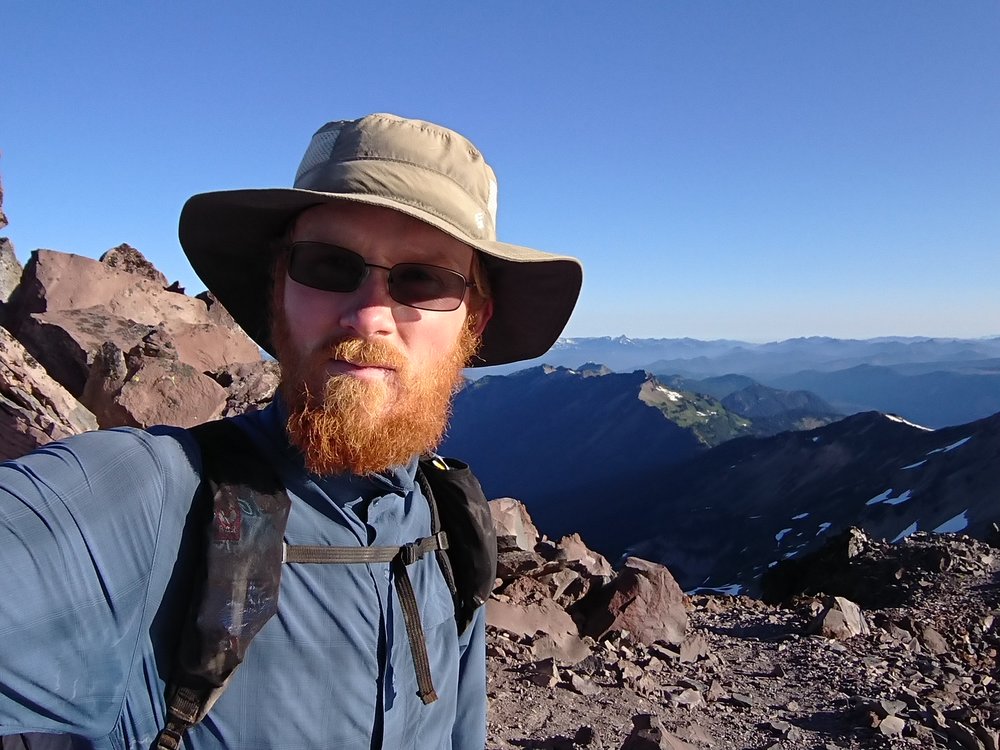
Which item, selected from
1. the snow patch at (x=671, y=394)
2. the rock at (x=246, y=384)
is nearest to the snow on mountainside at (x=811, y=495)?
the rock at (x=246, y=384)

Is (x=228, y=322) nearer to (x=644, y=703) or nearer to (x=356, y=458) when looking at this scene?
(x=644, y=703)

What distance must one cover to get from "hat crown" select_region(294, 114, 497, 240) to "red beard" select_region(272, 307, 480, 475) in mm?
504

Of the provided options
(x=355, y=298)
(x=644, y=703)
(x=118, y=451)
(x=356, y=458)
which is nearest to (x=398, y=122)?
(x=355, y=298)

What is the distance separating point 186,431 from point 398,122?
1269 millimetres

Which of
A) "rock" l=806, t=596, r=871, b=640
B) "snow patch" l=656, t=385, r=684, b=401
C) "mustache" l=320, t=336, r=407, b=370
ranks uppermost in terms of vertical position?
"mustache" l=320, t=336, r=407, b=370

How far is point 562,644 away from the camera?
966cm

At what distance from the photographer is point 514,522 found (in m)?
14.2

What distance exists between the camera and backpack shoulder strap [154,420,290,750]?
60.9 inches

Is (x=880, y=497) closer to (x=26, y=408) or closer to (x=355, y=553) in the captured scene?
(x=26, y=408)

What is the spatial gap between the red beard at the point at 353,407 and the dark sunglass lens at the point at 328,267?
192 millimetres

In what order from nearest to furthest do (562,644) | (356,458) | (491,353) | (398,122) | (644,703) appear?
1. (356,458)
2. (398,122)
3. (491,353)
4. (644,703)
5. (562,644)

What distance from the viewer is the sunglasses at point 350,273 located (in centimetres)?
205

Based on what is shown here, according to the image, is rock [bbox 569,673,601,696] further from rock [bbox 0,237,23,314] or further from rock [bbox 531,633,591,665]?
rock [bbox 0,237,23,314]

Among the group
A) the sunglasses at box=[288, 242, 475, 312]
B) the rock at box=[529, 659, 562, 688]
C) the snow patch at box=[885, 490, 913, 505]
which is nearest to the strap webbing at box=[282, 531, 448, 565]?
the sunglasses at box=[288, 242, 475, 312]
